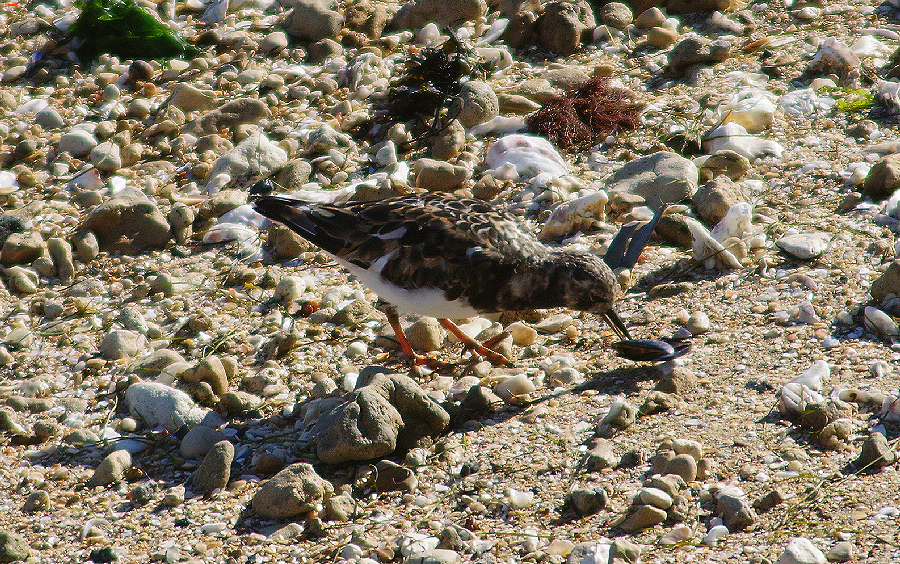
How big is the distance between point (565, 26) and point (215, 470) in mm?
5480

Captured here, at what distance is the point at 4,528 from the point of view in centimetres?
391

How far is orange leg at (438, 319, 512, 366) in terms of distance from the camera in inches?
195

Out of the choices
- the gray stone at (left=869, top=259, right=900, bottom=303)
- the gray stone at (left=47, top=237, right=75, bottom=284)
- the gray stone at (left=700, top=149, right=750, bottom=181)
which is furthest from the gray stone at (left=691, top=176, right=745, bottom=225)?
the gray stone at (left=47, top=237, right=75, bottom=284)

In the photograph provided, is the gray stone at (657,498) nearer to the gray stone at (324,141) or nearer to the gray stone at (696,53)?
the gray stone at (324,141)

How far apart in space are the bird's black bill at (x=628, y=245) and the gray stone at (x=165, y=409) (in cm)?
251

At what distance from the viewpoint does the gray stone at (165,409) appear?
4586 mm

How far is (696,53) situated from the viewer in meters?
7.64

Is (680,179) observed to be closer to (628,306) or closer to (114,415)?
(628,306)

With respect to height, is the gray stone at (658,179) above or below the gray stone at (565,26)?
below

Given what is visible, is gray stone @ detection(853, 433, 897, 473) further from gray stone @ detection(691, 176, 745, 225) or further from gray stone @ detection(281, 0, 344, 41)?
gray stone @ detection(281, 0, 344, 41)

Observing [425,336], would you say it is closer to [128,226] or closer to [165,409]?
[165,409]

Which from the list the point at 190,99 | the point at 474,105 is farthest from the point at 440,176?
the point at 190,99

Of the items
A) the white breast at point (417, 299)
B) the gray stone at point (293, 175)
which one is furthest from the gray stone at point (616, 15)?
the white breast at point (417, 299)

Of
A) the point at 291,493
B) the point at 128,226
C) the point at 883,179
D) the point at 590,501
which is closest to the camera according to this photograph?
the point at 590,501
